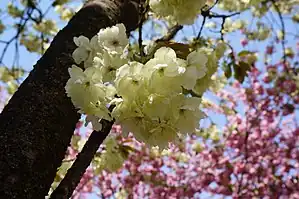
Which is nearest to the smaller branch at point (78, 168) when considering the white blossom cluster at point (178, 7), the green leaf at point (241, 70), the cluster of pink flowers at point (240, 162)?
the white blossom cluster at point (178, 7)

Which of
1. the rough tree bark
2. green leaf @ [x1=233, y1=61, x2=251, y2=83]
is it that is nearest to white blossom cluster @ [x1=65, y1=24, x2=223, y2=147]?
the rough tree bark

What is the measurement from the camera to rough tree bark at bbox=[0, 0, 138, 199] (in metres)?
0.83

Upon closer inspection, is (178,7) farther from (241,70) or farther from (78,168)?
(241,70)

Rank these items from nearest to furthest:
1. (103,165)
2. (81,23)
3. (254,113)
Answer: (81,23), (103,165), (254,113)

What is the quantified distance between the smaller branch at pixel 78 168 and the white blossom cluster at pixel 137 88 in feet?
0.43

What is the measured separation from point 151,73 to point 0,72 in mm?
3414

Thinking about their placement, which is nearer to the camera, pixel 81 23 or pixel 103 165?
pixel 81 23

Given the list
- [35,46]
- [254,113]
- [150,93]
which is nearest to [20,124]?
[150,93]

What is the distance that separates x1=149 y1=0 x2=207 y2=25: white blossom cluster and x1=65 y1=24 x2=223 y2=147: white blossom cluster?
0.66ft

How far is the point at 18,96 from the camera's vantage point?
100 centimetres

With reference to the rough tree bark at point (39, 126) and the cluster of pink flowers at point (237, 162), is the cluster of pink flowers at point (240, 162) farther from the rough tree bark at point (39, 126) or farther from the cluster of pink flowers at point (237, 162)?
the rough tree bark at point (39, 126)

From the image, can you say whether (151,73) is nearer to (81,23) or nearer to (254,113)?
(81,23)

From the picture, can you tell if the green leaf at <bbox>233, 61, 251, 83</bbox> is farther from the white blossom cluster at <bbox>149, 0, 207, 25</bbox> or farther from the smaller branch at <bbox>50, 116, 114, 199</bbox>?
the smaller branch at <bbox>50, 116, 114, 199</bbox>

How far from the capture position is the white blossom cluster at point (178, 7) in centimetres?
110
